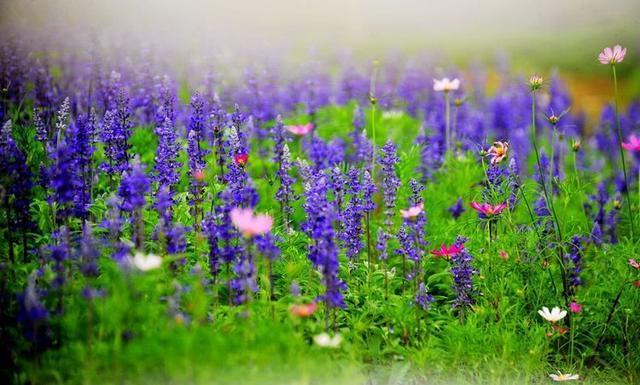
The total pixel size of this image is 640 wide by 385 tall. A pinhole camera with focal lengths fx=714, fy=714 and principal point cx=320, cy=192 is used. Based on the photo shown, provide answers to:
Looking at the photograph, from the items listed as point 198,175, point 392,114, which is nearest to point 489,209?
point 198,175

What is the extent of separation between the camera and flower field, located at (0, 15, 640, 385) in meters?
3.07

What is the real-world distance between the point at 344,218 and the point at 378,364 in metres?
0.85

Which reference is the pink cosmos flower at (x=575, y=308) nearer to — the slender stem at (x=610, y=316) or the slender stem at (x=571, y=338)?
the slender stem at (x=571, y=338)

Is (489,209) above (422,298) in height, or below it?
above

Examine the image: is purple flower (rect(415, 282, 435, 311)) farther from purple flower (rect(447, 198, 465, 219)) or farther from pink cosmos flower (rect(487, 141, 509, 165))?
purple flower (rect(447, 198, 465, 219))

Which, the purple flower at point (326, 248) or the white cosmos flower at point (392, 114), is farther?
the white cosmos flower at point (392, 114)

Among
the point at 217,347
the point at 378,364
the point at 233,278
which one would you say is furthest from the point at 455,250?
the point at 217,347

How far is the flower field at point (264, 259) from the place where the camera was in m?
3.07

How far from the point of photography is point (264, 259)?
12.2ft

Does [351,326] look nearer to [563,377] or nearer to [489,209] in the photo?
[489,209]

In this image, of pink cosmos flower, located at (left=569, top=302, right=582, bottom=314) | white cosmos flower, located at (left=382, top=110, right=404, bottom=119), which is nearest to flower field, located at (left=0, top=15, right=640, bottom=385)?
pink cosmos flower, located at (left=569, top=302, right=582, bottom=314)

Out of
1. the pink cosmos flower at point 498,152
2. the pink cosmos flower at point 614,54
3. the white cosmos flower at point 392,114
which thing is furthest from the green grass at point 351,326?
the white cosmos flower at point 392,114

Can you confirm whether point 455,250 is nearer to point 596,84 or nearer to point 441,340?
point 441,340

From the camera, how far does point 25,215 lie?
377 cm
